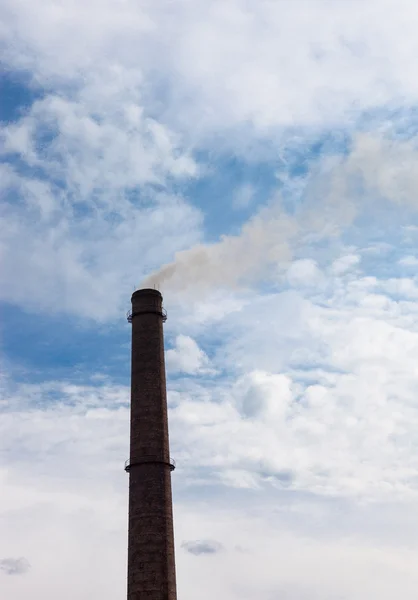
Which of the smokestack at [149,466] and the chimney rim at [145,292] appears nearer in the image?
the smokestack at [149,466]

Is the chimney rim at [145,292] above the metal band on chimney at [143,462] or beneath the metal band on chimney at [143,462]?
above

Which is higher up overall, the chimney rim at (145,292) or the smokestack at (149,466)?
the chimney rim at (145,292)

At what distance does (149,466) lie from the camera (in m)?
32.7

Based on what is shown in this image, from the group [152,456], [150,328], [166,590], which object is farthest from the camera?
[150,328]

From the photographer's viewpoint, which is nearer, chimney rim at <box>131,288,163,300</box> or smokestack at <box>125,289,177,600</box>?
smokestack at <box>125,289,177,600</box>

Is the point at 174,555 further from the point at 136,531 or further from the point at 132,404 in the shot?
the point at 132,404

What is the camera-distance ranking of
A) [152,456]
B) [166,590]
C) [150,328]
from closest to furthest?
1. [166,590]
2. [152,456]
3. [150,328]

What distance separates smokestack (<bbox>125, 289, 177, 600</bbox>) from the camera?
3062cm

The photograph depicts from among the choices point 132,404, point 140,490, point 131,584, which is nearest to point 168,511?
point 140,490

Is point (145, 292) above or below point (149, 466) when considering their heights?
above

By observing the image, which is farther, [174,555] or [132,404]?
[132,404]

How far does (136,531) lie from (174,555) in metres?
2.28

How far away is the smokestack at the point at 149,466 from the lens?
30.6 meters

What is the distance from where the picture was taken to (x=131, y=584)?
30.6 m
